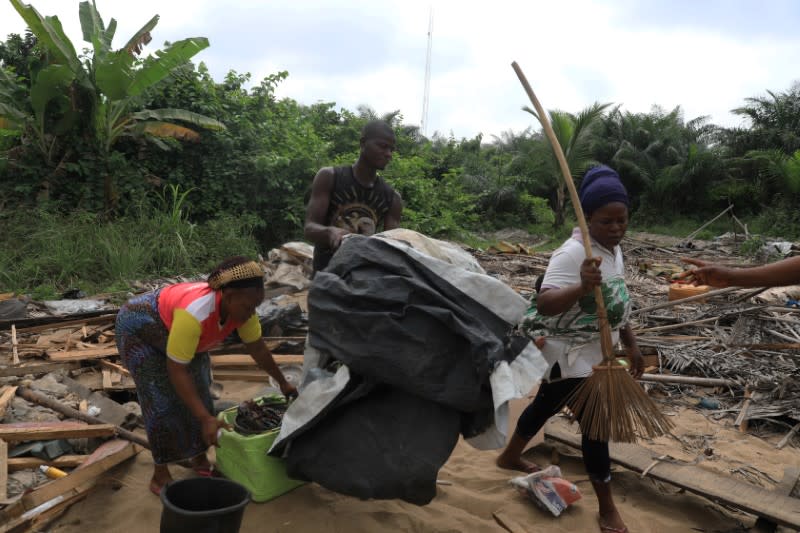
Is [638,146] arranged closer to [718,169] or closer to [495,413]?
[718,169]

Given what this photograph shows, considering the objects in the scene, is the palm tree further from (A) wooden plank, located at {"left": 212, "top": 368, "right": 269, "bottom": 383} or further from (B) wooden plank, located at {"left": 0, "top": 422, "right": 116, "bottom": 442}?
(B) wooden plank, located at {"left": 0, "top": 422, "right": 116, "bottom": 442}

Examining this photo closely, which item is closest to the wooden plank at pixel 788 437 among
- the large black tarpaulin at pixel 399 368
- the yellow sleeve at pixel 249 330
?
the large black tarpaulin at pixel 399 368

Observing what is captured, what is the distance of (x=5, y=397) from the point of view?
12.0 feet

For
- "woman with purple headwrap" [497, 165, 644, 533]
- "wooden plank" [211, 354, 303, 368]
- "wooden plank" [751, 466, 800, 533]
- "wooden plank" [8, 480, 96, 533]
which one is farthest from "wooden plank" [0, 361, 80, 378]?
"wooden plank" [751, 466, 800, 533]

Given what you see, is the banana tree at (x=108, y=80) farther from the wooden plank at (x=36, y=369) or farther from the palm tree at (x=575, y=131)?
the palm tree at (x=575, y=131)

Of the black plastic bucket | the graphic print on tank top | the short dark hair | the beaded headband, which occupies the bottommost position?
the black plastic bucket

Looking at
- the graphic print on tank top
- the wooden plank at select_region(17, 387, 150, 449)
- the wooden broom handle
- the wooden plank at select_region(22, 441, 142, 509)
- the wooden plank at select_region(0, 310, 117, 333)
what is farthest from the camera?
the wooden plank at select_region(0, 310, 117, 333)

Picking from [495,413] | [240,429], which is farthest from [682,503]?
[240,429]

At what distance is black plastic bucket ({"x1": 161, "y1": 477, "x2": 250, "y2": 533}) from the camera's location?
6.56ft

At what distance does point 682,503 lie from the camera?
2988 mm

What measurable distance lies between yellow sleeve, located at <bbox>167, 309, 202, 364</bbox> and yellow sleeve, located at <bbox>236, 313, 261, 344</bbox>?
377mm

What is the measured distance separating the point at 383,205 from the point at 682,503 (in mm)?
2471

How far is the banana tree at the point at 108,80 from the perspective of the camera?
8.70m

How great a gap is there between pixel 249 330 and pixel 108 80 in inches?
312
